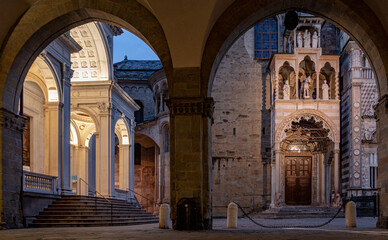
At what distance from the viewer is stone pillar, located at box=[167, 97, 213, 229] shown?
13219 millimetres

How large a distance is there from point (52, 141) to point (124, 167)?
10.3m

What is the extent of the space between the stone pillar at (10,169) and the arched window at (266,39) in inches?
811

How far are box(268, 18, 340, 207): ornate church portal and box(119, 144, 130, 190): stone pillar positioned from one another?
27.5ft

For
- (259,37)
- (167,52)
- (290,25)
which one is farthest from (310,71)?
(167,52)

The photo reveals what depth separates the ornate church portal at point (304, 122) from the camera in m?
28.0

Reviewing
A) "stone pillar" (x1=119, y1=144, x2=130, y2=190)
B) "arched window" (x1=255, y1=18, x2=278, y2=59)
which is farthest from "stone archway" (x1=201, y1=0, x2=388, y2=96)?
"arched window" (x1=255, y1=18, x2=278, y2=59)

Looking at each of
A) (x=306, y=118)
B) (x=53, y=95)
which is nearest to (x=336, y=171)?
(x=306, y=118)

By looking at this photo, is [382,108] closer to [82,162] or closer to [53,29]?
[53,29]

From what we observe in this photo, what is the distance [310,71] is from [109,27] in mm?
12124

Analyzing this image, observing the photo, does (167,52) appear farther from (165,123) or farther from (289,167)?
(165,123)

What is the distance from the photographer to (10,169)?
14266mm

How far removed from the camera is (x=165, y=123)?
114 ft

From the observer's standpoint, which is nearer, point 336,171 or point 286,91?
point 336,171

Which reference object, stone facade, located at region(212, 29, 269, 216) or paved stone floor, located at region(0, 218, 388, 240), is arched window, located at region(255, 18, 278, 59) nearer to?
stone facade, located at region(212, 29, 269, 216)
